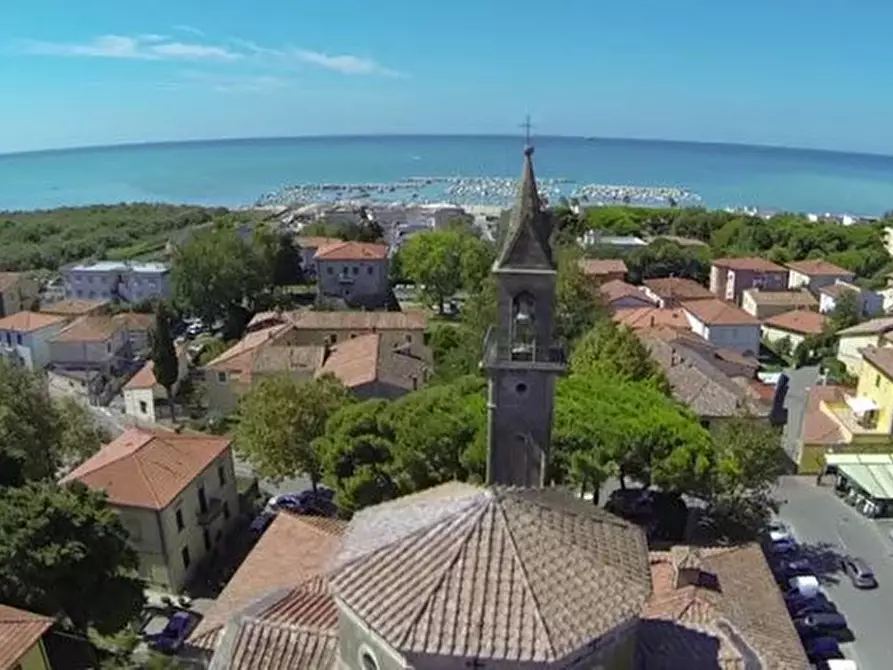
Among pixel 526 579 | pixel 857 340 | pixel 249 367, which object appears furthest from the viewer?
pixel 857 340

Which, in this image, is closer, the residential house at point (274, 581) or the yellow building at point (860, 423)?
the residential house at point (274, 581)

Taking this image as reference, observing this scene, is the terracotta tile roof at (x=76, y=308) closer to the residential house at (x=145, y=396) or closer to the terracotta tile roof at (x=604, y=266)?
the residential house at (x=145, y=396)

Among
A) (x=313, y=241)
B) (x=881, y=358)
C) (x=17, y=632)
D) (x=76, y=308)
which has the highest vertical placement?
(x=881, y=358)

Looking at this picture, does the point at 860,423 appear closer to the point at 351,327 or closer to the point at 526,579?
the point at 351,327

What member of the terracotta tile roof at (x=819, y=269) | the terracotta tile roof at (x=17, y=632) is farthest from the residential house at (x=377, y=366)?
the terracotta tile roof at (x=819, y=269)

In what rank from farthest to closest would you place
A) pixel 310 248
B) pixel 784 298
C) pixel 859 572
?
pixel 310 248 → pixel 784 298 → pixel 859 572

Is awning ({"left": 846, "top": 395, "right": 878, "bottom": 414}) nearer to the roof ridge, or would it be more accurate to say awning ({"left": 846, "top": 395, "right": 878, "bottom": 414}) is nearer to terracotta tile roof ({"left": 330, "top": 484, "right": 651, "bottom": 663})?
terracotta tile roof ({"left": 330, "top": 484, "right": 651, "bottom": 663})

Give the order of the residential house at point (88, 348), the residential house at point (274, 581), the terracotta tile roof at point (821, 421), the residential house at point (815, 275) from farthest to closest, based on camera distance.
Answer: the residential house at point (815, 275)
the residential house at point (88, 348)
the terracotta tile roof at point (821, 421)
the residential house at point (274, 581)

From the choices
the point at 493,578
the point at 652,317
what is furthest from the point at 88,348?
the point at 493,578
